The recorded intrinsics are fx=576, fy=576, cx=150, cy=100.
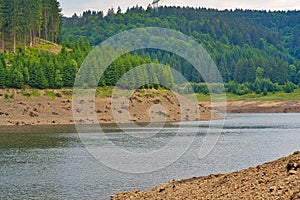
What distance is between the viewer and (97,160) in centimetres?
7719

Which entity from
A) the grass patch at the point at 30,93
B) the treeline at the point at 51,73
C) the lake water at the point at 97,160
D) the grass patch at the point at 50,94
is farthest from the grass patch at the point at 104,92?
the lake water at the point at 97,160

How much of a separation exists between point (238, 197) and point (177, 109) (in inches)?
5855

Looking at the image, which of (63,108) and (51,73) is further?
(51,73)

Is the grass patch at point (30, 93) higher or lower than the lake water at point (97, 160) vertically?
lower

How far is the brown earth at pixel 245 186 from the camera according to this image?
34.3 meters

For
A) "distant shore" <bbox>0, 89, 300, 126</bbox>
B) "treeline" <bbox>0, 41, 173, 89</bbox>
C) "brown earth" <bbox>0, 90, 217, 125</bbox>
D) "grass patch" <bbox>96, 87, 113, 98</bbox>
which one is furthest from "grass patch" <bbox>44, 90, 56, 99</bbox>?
"grass patch" <bbox>96, 87, 113, 98</bbox>

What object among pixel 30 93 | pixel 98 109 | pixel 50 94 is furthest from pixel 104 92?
pixel 30 93

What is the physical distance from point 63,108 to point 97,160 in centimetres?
8762

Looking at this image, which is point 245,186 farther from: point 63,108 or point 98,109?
point 98,109

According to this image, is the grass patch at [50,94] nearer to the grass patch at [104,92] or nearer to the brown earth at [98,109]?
the brown earth at [98,109]

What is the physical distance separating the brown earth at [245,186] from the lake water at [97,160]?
6479mm

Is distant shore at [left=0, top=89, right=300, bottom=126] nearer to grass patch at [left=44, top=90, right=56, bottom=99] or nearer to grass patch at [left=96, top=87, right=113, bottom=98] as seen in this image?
grass patch at [left=44, top=90, right=56, bottom=99]

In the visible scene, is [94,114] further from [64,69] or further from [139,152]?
[139,152]

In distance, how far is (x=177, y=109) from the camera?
18438 cm
